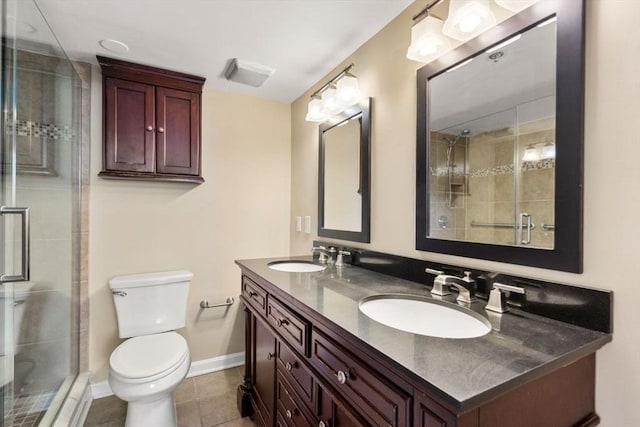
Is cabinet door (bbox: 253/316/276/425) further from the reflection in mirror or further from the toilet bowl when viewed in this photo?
the reflection in mirror

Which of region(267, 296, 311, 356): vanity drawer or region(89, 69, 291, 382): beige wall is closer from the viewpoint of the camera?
region(267, 296, 311, 356): vanity drawer

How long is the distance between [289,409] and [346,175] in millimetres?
1300

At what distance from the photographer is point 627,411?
77 centimetres

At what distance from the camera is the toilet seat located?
1.50 m

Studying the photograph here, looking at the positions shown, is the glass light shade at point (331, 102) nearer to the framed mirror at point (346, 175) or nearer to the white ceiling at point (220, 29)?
the framed mirror at point (346, 175)

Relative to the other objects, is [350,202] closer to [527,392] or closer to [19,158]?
[527,392]

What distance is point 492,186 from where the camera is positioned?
1108 mm

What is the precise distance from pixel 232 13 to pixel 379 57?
78cm

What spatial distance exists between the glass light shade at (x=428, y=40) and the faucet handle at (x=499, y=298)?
0.95 m

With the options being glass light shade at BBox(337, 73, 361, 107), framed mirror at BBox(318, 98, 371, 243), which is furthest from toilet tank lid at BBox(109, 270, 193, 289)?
glass light shade at BBox(337, 73, 361, 107)

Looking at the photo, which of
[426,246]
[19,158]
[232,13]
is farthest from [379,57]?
[19,158]

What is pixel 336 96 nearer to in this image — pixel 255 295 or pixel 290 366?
pixel 255 295

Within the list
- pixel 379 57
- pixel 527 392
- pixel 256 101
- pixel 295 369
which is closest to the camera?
pixel 527 392

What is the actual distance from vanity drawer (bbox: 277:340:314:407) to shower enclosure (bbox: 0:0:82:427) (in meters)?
1.28
